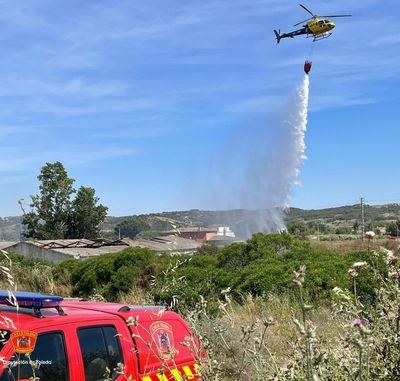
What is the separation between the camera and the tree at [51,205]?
56.5 metres

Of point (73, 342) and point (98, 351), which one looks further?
point (98, 351)

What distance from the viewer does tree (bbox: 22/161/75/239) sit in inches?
2223

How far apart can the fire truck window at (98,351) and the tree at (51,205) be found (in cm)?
5282

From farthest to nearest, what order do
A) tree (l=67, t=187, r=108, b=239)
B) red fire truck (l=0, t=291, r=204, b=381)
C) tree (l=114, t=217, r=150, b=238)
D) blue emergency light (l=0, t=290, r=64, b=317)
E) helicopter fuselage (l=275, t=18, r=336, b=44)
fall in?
tree (l=114, t=217, r=150, b=238)
tree (l=67, t=187, r=108, b=239)
helicopter fuselage (l=275, t=18, r=336, b=44)
blue emergency light (l=0, t=290, r=64, b=317)
red fire truck (l=0, t=291, r=204, b=381)

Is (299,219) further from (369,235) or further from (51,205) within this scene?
(369,235)

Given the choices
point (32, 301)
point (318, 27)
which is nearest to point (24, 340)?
point (32, 301)

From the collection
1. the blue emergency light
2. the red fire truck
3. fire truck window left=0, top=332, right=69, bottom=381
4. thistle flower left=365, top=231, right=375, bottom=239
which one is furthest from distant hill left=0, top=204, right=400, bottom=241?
thistle flower left=365, top=231, right=375, bottom=239

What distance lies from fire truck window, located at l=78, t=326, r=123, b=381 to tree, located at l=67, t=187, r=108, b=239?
5426 cm

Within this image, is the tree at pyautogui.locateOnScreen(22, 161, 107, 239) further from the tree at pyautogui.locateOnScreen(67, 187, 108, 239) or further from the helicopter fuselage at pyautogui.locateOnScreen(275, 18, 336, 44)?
the helicopter fuselage at pyautogui.locateOnScreen(275, 18, 336, 44)

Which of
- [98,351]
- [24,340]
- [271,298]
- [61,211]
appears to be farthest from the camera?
[61,211]

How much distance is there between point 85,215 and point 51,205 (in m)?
3.60

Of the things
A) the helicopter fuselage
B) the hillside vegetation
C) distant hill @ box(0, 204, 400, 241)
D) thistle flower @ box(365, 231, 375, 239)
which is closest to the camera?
the hillside vegetation

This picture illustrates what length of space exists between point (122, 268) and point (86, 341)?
13227 millimetres

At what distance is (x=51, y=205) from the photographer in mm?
57375
